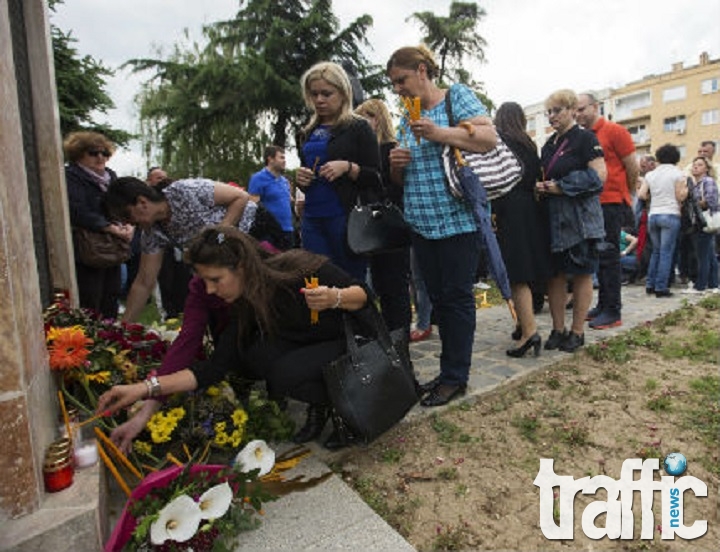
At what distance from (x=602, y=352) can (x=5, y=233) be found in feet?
12.1

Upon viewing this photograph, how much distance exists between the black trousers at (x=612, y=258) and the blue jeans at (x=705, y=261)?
9.00 ft

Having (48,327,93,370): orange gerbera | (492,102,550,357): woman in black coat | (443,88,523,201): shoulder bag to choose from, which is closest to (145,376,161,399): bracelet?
(48,327,93,370): orange gerbera

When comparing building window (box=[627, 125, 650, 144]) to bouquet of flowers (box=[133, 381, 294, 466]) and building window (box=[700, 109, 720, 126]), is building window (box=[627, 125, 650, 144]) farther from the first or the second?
bouquet of flowers (box=[133, 381, 294, 466])

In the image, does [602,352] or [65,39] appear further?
[65,39]

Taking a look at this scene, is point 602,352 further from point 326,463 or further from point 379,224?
point 326,463

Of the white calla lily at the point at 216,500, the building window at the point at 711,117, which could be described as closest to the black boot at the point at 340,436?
the white calla lily at the point at 216,500

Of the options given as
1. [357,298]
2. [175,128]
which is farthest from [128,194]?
[175,128]

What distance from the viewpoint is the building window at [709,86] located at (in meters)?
45.9

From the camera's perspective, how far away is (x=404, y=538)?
6.39 feet

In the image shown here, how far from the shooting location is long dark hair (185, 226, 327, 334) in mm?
2143

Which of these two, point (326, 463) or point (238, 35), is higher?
point (238, 35)

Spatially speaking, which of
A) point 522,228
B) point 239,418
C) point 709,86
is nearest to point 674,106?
point 709,86

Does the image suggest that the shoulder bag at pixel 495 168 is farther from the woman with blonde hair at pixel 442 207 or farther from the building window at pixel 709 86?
the building window at pixel 709 86

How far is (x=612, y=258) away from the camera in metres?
4.54
